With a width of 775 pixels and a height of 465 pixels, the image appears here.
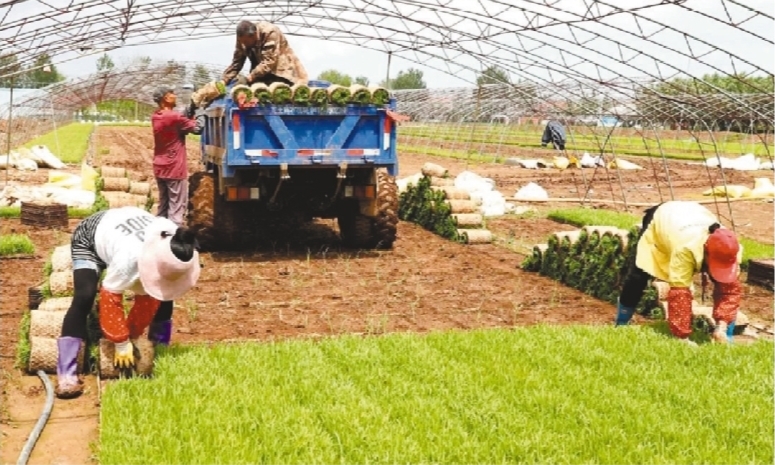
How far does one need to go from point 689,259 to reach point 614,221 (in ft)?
24.3

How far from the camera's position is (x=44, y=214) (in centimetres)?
1250

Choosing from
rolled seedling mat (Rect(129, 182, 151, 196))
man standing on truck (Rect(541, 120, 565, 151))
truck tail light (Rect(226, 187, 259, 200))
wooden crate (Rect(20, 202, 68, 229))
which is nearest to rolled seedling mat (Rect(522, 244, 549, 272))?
truck tail light (Rect(226, 187, 259, 200))

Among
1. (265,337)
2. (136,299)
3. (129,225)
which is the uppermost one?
(129,225)

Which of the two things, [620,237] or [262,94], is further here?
[262,94]

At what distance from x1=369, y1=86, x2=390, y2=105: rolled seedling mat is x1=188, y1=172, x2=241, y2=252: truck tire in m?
2.23

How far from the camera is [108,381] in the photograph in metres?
5.63

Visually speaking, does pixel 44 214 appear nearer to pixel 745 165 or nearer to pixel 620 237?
pixel 620 237

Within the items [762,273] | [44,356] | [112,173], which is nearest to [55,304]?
[44,356]

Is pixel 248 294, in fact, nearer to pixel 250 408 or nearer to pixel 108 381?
pixel 108 381

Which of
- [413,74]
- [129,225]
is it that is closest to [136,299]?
[129,225]

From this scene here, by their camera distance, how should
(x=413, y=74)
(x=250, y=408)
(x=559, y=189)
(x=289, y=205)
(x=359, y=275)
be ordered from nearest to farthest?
(x=250, y=408) → (x=359, y=275) → (x=289, y=205) → (x=559, y=189) → (x=413, y=74)

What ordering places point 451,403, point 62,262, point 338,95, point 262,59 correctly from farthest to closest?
point 262,59
point 338,95
point 62,262
point 451,403

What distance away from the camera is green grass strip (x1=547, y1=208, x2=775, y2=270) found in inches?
449

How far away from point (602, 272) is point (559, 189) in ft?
43.6
